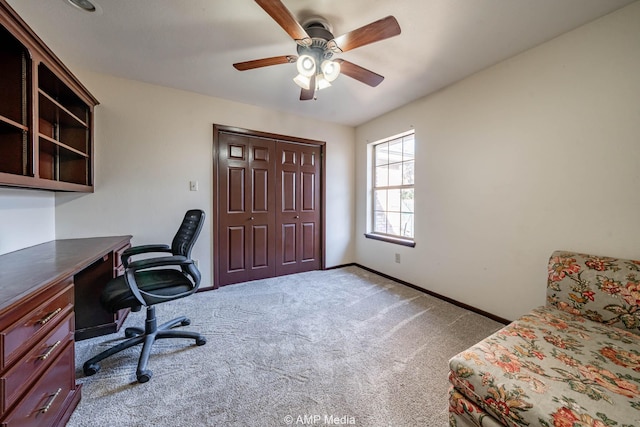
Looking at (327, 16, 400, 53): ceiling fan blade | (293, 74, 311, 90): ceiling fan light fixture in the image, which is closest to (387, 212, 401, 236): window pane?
(293, 74, 311, 90): ceiling fan light fixture

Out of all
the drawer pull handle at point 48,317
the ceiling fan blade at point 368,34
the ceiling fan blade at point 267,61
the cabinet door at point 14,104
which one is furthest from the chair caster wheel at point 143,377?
the ceiling fan blade at point 368,34

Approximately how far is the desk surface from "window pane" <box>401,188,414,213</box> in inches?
127

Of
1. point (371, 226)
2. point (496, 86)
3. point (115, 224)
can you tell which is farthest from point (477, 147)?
point (115, 224)

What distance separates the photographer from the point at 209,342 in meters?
1.89

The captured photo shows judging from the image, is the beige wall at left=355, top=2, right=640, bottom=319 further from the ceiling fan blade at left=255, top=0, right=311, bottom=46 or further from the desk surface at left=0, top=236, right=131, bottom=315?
the desk surface at left=0, top=236, right=131, bottom=315

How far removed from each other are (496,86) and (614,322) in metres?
Result: 2.00

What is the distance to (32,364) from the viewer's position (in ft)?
3.24

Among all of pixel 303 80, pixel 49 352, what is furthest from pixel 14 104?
pixel 303 80

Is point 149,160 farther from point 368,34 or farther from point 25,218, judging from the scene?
point 368,34

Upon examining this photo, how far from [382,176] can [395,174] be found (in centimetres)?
28

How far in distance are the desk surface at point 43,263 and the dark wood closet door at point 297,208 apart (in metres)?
1.86

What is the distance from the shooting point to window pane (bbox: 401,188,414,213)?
10.6 feet

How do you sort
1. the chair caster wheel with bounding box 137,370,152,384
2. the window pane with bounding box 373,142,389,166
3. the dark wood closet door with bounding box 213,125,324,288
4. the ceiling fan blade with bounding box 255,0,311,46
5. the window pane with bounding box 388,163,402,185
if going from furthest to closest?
the window pane with bounding box 373,142,389,166 → the window pane with bounding box 388,163,402,185 → the dark wood closet door with bounding box 213,125,324,288 → the chair caster wheel with bounding box 137,370,152,384 → the ceiling fan blade with bounding box 255,0,311,46

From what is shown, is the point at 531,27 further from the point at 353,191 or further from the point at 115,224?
the point at 115,224
